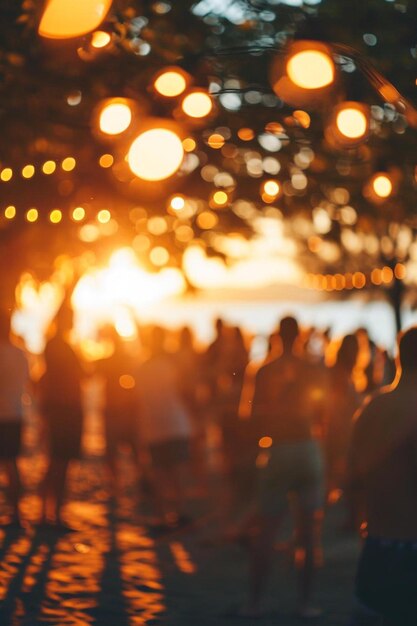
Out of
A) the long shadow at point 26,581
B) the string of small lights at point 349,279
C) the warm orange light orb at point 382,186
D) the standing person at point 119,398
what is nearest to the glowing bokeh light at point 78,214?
the standing person at point 119,398

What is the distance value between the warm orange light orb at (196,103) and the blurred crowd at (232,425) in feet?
Answer: 5.33

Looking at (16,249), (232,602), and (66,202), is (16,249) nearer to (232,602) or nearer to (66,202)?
(66,202)

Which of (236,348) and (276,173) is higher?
(276,173)

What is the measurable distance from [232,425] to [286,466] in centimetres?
410

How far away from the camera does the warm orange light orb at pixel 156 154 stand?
6.96 m

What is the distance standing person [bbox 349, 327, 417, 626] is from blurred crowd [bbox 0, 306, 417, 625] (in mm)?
19

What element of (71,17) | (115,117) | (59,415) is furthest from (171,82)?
(59,415)

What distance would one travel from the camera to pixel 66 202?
1300cm

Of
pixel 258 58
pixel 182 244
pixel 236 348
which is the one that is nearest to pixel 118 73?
pixel 258 58

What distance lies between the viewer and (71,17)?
6301 mm

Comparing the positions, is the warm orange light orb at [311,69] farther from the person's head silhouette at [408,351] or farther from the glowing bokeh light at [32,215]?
the glowing bokeh light at [32,215]

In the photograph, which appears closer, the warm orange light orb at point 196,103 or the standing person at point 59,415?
the warm orange light orb at point 196,103

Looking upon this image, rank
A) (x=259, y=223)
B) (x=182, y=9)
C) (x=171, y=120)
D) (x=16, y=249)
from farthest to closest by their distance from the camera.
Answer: (x=259, y=223)
(x=16, y=249)
(x=182, y=9)
(x=171, y=120)

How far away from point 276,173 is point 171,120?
688cm
